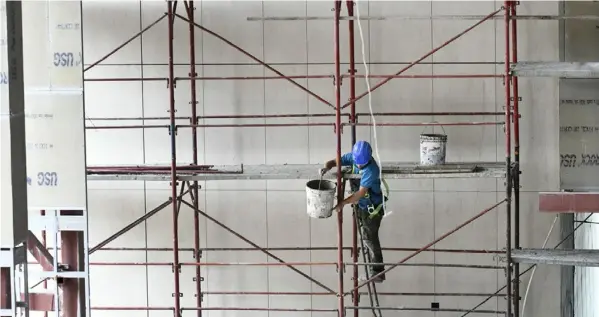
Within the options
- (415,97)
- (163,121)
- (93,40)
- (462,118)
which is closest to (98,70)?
(93,40)

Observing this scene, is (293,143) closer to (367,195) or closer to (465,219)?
(367,195)

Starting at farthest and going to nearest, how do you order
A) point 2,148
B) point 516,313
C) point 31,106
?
point 516,313 < point 31,106 < point 2,148

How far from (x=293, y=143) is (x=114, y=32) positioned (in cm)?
207

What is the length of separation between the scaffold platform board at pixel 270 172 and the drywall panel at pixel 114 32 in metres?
1.29

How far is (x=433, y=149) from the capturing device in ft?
19.9

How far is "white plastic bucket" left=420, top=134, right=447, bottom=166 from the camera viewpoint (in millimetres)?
6047

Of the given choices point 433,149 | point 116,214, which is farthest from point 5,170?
point 433,149

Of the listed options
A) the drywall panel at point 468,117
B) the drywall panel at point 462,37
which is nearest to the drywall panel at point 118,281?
the drywall panel at point 468,117

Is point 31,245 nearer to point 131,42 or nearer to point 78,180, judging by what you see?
point 78,180

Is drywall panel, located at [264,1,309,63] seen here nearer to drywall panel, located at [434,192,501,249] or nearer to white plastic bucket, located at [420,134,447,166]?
white plastic bucket, located at [420,134,447,166]

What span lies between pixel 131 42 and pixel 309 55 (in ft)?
5.75

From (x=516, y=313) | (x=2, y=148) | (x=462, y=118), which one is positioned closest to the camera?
(x=2, y=148)

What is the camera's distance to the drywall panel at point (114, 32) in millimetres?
7070

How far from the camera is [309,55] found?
7.04 m
